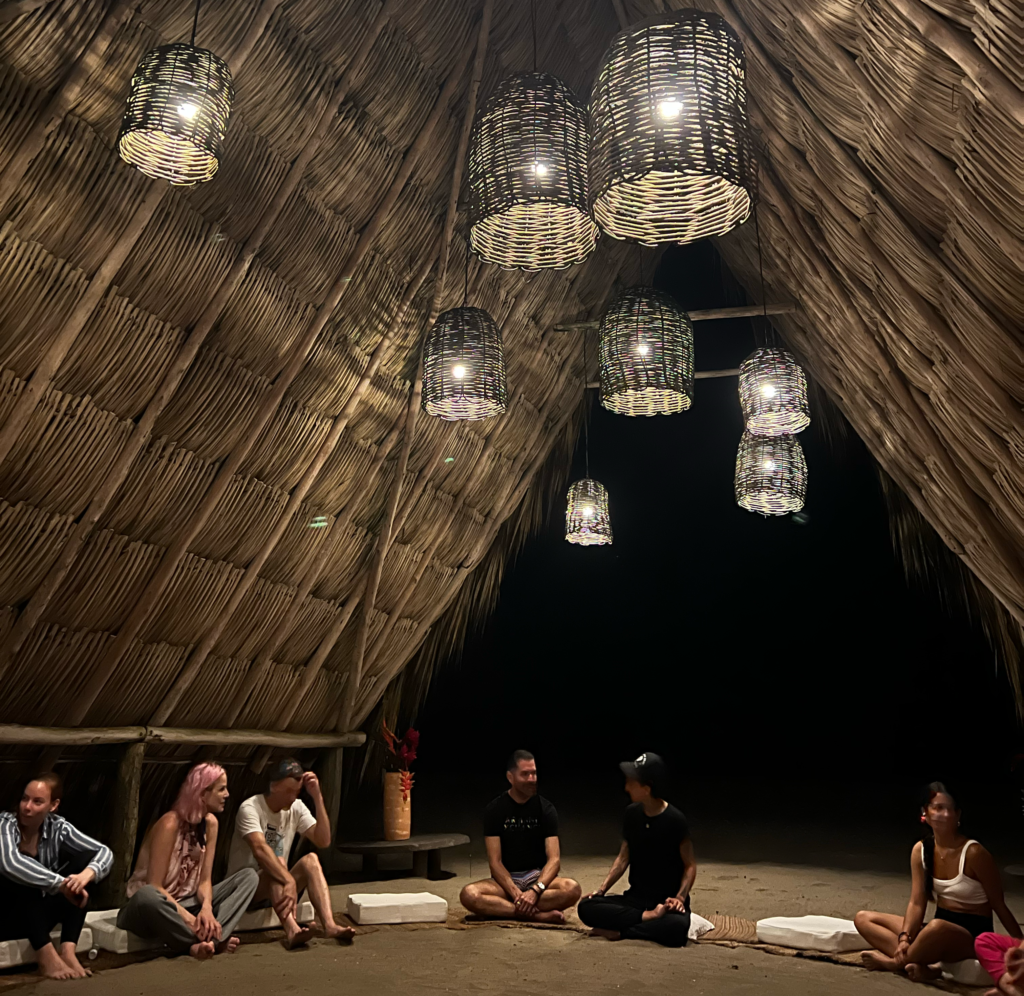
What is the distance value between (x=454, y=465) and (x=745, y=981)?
3096mm

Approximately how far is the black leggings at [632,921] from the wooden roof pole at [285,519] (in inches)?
80.9

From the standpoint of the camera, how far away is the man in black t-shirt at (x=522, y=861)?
421 cm

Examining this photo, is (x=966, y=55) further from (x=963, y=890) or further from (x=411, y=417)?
(x=411, y=417)

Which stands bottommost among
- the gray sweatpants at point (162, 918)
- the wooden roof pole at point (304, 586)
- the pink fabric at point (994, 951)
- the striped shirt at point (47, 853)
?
the gray sweatpants at point (162, 918)

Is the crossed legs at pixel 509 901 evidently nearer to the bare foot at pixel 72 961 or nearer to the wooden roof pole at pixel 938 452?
the bare foot at pixel 72 961

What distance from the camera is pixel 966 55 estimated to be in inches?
79.1

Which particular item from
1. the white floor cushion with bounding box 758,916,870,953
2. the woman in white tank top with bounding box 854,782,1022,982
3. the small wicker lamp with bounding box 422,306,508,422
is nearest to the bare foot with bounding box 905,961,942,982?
the woman in white tank top with bounding box 854,782,1022,982

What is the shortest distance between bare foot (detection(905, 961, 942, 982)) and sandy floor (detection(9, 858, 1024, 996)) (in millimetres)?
54

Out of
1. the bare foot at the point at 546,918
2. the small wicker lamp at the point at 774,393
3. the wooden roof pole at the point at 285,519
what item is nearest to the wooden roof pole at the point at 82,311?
the wooden roof pole at the point at 285,519

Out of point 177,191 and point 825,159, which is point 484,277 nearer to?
point 177,191

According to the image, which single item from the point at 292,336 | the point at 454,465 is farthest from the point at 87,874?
the point at 454,465

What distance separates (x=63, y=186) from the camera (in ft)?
10.4

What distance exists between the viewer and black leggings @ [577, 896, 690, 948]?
3.80 metres

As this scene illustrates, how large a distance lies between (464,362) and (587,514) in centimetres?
211
